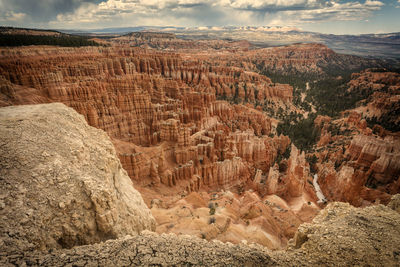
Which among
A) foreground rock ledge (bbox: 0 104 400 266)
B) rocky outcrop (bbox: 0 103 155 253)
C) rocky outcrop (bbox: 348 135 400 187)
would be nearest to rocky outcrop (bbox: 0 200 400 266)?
foreground rock ledge (bbox: 0 104 400 266)

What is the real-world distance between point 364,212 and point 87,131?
972 centimetres

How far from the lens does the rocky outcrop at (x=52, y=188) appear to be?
4.26 meters

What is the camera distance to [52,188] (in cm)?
489

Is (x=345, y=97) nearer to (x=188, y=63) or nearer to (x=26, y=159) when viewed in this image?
(x=188, y=63)

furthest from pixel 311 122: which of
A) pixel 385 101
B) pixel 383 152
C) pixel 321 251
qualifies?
pixel 321 251

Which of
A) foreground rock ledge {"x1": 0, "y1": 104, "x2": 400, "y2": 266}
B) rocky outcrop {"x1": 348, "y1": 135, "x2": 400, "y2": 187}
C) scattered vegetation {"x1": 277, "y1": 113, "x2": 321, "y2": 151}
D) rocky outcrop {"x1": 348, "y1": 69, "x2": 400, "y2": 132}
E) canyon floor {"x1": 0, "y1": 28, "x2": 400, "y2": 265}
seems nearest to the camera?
foreground rock ledge {"x1": 0, "y1": 104, "x2": 400, "y2": 266}

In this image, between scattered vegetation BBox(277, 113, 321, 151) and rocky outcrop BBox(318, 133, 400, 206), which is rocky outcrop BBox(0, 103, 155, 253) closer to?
rocky outcrop BBox(318, 133, 400, 206)

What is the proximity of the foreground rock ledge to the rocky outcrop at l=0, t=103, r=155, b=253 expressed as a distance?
0.02 m

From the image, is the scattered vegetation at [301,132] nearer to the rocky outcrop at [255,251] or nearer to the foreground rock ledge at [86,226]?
the rocky outcrop at [255,251]

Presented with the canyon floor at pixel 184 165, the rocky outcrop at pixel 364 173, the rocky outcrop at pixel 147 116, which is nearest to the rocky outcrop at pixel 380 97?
the canyon floor at pixel 184 165

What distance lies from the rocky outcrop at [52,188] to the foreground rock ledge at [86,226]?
0.05 feet

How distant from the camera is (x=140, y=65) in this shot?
51906 mm

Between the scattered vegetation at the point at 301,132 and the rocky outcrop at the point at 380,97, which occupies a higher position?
the rocky outcrop at the point at 380,97

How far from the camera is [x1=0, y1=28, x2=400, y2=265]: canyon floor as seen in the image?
494 cm
